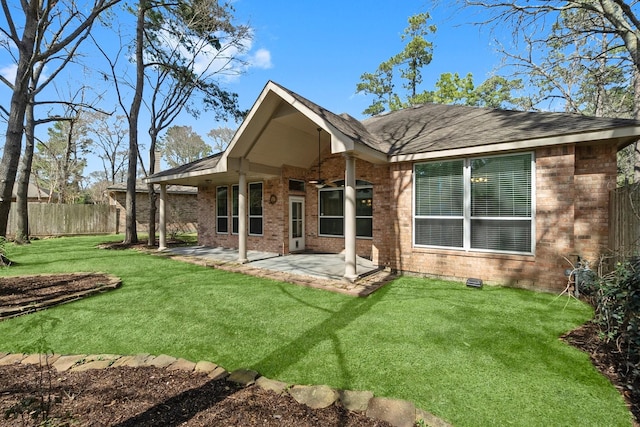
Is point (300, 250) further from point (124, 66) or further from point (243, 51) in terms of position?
point (124, 66)

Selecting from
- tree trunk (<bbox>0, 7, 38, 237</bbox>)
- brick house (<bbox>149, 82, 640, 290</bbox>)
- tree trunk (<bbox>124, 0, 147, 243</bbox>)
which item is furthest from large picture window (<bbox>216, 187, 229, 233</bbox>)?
tree trunk (<bbox>0, 7, 38, 237</bbox>)

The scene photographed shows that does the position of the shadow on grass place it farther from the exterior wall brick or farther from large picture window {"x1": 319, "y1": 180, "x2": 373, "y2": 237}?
large picture window {"x1": 319, "y1": 180, "x2": 373, "y2": 237}

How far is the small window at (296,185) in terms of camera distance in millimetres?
10291

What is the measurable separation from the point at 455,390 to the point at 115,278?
7350 millimetres

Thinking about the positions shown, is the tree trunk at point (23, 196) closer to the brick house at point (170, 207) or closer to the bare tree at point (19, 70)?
the brick house at point (170, 207)

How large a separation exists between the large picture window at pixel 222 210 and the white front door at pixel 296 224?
343cm

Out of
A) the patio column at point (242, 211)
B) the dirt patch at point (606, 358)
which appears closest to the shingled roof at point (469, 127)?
the dirt patch at point (606, 358)

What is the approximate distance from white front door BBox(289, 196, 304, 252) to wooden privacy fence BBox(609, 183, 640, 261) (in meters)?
8.10

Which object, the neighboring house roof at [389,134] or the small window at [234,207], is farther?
the small window at [234,207]

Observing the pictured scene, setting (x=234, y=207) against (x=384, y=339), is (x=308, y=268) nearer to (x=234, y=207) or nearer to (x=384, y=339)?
(x=384, y=339)

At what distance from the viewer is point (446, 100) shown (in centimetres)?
2458

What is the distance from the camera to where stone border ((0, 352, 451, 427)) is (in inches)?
92.2

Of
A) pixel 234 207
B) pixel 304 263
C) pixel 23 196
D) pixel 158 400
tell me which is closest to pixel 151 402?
pixel 158 400

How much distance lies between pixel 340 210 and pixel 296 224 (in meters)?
1.77
